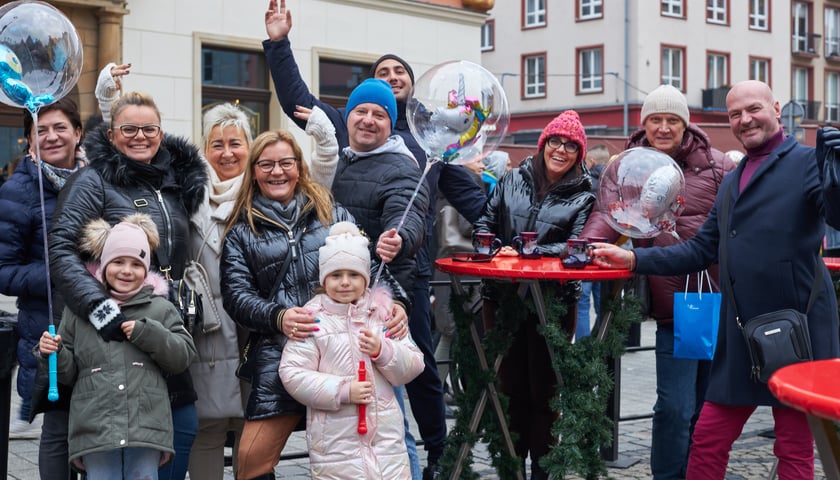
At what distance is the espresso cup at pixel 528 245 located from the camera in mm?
4680

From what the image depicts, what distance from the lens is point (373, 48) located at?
1583cm

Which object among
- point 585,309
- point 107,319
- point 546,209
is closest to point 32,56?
point 107,319

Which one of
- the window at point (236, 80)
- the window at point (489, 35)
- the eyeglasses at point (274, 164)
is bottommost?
the eyeglasses at point (274, 164)

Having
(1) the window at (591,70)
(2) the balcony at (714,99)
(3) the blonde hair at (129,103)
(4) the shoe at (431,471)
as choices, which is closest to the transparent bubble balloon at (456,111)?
(3) the blonde hair at (129,103)

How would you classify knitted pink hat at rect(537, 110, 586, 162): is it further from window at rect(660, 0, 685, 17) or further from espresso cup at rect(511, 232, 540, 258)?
window at rect(660, 0, 685, 17)

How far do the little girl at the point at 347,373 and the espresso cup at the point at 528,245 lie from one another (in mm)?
942

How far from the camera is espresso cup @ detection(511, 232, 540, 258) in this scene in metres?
4.68

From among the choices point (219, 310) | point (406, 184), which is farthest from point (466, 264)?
point (219, 310)

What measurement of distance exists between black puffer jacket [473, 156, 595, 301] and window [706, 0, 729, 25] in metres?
39.2

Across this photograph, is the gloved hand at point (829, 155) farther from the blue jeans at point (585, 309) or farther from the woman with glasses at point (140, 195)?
the blue jeans at point (585, 309)

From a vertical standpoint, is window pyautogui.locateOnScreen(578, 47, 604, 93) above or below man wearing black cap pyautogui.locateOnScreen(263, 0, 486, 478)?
above

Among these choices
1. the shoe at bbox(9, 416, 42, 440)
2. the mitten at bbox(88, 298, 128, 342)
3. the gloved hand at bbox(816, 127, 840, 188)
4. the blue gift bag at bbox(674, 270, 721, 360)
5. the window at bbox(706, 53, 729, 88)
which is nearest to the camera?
the gloved hand at bbox(816, 127, 840, 188)

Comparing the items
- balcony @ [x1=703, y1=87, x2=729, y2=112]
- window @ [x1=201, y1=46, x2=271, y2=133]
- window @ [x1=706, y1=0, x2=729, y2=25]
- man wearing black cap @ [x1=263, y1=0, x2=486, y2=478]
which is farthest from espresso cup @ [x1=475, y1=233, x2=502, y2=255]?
window @ [x1=706, y1=0, x2=729, y2=25]

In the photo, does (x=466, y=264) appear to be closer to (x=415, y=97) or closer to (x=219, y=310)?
(x=415, y=97)
